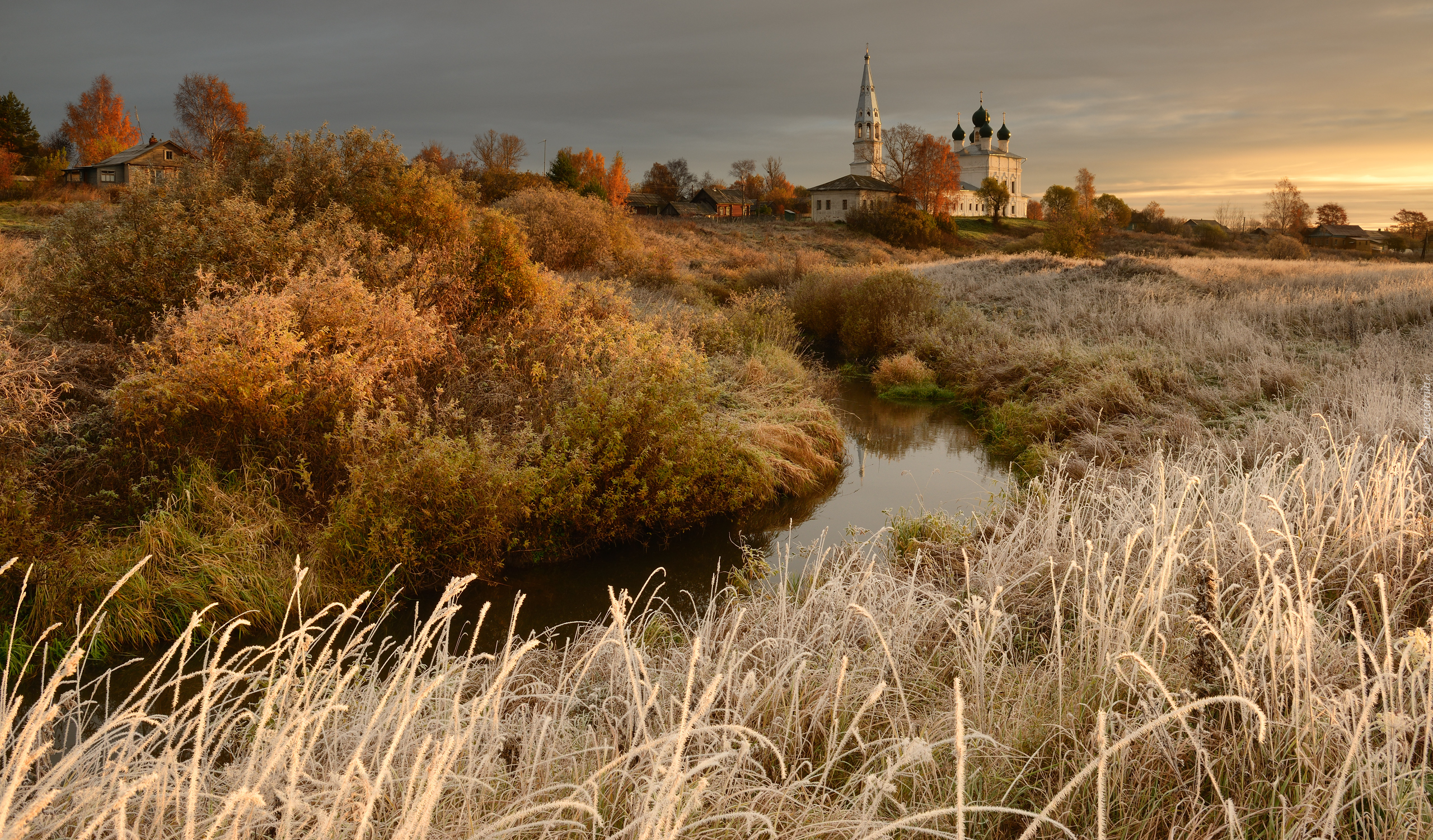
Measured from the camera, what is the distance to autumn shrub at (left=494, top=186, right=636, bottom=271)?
63.4ft

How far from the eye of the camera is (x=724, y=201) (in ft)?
226

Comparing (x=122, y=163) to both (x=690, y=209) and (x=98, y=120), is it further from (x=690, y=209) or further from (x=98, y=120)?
(x=690, y=209)

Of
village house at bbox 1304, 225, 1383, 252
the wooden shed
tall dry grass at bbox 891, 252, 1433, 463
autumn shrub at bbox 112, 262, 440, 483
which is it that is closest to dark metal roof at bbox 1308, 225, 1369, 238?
village house at bbox 1304, 225, 1383, 252

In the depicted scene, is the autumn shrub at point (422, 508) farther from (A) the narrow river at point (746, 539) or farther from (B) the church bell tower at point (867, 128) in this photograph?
(B) the church bell tower at point (867, 128)

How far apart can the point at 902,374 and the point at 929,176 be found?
5020 cm

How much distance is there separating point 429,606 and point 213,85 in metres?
52.7

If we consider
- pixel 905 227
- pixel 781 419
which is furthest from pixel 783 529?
pixel 905 227

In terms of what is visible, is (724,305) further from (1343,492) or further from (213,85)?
(213,85)

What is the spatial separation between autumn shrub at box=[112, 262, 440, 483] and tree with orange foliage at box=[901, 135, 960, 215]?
56.9 metres

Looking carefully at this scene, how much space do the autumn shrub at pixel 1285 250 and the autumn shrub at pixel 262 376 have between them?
38.4 metres

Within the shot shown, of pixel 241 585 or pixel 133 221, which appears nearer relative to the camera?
pixel 241 585

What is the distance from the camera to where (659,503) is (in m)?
7.46

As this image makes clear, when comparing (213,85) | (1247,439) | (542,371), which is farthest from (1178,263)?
(213,85)

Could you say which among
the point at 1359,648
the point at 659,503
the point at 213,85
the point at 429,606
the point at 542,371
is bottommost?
the point at 429,606
